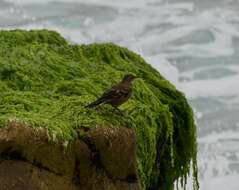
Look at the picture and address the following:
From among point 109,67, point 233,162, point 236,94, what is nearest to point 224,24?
point 236,94

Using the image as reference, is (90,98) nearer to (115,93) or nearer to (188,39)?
(115,93)

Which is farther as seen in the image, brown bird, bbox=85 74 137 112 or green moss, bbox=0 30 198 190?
brown bird, bbox=85 74 137 112

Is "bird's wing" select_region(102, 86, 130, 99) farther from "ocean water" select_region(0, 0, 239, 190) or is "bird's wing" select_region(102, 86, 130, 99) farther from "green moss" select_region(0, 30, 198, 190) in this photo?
"ocean water" select_region(0, 0, 239, 190)

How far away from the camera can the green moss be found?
5.76 m

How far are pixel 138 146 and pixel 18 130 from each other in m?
1.32

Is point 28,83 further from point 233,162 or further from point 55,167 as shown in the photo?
point 233,162

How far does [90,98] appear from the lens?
6.26 m

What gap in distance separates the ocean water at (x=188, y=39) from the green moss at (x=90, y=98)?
5.41 metres

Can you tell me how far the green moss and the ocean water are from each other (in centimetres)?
541

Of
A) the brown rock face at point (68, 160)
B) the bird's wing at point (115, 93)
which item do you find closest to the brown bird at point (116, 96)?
the bird's wing at point (115, 93)

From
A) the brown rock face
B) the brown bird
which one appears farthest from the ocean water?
the brown rock face

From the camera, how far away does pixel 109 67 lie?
7422 millimetres

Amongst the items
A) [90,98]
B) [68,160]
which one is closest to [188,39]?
[90,98]

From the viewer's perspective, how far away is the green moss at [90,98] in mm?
5758
